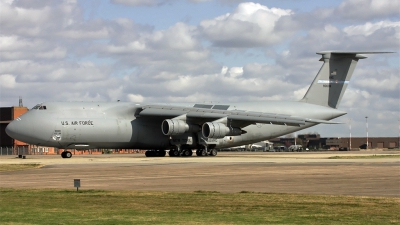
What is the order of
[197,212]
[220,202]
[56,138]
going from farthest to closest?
[56,138] → [220,202] → [197,212]

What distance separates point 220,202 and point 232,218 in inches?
124

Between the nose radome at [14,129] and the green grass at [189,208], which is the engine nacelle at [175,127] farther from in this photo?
the green grass at [189,208]

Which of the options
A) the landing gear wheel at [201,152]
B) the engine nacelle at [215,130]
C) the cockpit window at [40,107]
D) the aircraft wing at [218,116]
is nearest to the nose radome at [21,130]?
the cockpit window at [40,107]

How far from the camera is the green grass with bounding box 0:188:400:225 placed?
45.5 ft

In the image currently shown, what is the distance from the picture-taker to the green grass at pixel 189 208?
1387 cm

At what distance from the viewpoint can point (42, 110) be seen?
52031mm

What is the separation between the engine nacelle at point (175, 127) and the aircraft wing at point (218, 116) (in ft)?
2.14

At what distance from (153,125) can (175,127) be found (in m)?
3.31

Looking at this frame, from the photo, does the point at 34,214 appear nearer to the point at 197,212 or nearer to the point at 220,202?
the point at 197,212

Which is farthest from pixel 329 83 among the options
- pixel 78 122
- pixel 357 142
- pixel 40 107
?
pixel 357 142

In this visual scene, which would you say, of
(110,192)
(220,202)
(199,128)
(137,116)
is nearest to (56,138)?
(137,116)

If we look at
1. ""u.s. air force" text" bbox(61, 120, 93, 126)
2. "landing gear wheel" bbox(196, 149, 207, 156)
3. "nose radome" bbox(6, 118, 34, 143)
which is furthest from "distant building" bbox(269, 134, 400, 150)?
"nose radome" bbox(6, 118, 34, 143)

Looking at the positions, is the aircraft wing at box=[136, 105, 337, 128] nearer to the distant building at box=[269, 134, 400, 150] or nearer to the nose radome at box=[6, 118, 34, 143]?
the nose radome at box=[6, 118, 34, 143]

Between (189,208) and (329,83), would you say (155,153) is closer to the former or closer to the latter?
(329,83)
